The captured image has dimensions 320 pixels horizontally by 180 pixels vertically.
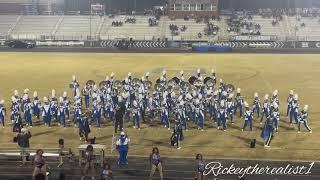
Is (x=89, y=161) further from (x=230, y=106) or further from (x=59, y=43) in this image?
(x=59, y=43)

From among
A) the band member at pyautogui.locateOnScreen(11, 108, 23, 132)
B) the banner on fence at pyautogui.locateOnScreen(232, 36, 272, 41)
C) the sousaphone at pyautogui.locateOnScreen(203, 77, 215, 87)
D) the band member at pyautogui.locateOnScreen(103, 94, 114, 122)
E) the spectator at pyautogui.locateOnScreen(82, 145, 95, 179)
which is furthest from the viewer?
the banner on fence at pyautogui.locateOnScreen(232, 36, 272, 41)

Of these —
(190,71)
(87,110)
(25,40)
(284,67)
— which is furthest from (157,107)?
(25,40)

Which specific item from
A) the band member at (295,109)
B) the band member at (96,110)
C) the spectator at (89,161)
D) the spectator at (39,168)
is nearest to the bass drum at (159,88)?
the band member at (96,110)

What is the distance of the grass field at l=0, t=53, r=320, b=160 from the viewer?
23.4 meters

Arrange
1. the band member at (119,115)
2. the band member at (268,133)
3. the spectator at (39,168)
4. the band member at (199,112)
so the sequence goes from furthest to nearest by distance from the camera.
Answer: the band member at (199,112), the band member at (119,115), the band member at (268,133), the spectator at (39,168)

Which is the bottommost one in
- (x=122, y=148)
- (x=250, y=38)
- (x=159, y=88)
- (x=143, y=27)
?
(x=122, y=148)

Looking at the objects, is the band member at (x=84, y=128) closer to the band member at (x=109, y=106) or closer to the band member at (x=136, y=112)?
the band member at (x=109, y=106)

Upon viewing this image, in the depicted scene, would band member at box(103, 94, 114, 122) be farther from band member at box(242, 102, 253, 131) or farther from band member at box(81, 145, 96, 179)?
band member at box(81, 145, 96, 179)

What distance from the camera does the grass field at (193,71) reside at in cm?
2342

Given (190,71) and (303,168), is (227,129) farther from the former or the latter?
(190,71)

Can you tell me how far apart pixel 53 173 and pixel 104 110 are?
914 centimetres

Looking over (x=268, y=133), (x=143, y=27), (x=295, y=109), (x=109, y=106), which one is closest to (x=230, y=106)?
(x=295, y=109)

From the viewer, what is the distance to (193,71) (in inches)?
1891

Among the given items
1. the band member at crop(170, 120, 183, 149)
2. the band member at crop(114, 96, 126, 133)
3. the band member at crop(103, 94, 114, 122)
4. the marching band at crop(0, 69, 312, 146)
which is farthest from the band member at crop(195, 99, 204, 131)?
the band member at crop(103, 94, 114, 122)
